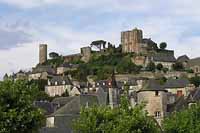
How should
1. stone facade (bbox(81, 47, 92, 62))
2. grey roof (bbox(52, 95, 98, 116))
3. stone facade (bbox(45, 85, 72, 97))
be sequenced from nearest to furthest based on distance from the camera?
grey roof (bbox(52, 95, 98, 116))
stone facade (bbox(45, 85, 72, 97))
stone facade (bbox(81, 47, 92, 62))

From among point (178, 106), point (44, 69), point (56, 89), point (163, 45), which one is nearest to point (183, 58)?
point (163, 45)

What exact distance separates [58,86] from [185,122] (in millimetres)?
99559

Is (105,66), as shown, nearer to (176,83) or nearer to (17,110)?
(176,83)

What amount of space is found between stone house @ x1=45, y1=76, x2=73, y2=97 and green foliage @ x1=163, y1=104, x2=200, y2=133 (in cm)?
9272

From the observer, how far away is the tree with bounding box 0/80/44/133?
4291 centimetres

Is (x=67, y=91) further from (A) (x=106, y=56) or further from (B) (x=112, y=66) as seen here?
(A) (x=106, y=56)

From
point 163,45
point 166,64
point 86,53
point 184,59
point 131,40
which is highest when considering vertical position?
point 131,40

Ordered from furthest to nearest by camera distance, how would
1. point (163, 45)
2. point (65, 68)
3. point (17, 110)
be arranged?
point (163, 45) < point (65, 68) < point (17, 110)

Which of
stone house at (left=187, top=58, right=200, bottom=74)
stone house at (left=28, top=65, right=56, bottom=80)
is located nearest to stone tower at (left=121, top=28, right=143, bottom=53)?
stone house at (left=187, top=58, right=200, bottom=74)

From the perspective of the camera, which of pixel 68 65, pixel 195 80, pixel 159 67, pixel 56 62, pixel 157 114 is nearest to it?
pixel 157 114

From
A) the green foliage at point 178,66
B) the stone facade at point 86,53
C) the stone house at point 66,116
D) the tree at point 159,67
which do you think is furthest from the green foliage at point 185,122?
the stone facade at point 86,53

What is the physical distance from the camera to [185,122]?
56719mm

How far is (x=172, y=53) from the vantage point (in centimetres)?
18425

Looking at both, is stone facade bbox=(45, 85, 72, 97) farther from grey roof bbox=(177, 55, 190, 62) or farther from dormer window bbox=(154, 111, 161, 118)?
dormer window bbox=(154, 111, 161, 118)
